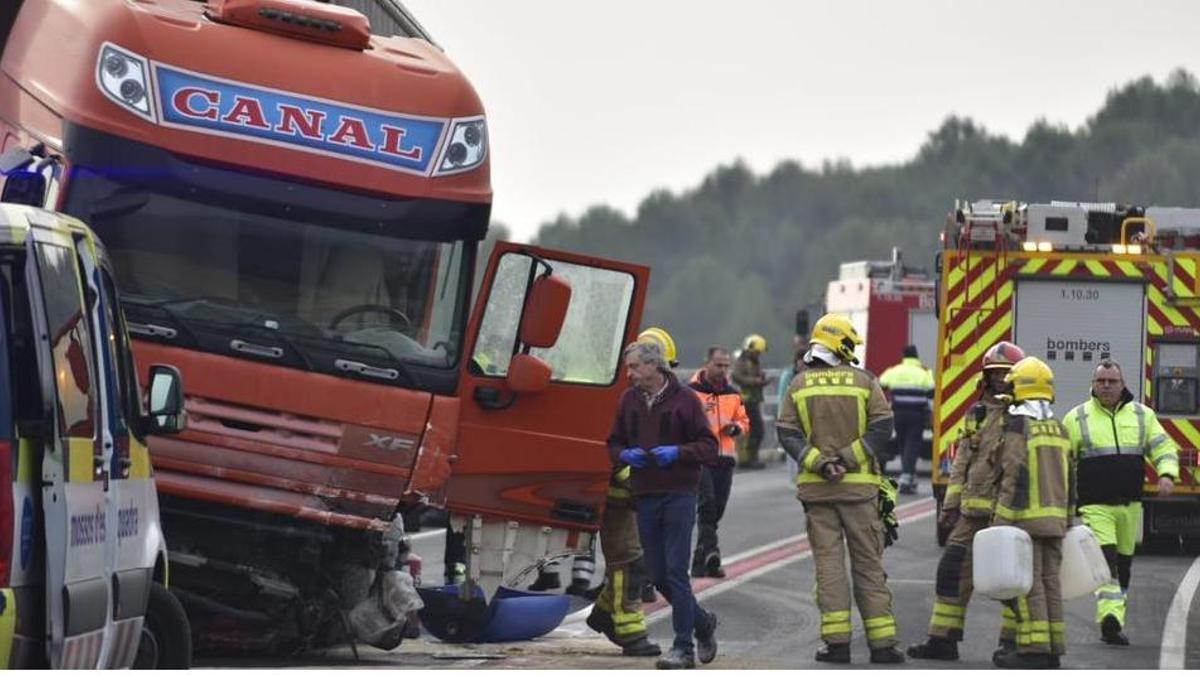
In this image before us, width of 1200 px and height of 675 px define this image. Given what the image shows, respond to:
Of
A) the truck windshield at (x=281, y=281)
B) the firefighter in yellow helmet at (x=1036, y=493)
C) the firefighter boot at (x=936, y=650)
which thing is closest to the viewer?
the truck windshield at (x=281, y=281)

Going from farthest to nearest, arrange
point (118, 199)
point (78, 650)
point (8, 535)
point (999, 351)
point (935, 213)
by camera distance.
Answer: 1. point (935, 213)
2. point (999, 351)
3. point (118, 199)
4. point (78, 650)
5. point (8, 535)

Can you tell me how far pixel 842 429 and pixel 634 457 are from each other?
1.34m

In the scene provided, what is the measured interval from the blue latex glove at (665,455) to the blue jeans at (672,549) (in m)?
0.26

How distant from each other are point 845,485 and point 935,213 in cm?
4823

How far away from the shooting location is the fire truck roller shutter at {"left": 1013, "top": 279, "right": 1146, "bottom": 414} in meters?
22.9

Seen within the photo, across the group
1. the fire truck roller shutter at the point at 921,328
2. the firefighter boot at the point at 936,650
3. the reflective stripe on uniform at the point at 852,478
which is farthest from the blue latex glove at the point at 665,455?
the fire truck roller shutter at the point at 921,328

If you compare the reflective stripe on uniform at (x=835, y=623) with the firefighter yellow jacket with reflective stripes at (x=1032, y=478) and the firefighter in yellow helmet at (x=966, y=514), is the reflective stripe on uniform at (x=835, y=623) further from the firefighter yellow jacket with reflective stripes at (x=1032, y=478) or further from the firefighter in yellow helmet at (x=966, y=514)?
the firefighter yellow jacket with reflective stripes at (x=1032, y=478)

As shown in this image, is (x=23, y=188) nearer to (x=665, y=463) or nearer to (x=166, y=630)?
(x=166, y=630)

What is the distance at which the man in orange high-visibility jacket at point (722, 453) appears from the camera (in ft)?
65.0

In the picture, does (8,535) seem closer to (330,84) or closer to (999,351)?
(330,84)

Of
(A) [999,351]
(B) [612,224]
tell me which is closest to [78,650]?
(A) [999,351]

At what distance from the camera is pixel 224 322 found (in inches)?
523

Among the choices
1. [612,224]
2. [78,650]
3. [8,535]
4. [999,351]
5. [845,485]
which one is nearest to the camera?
[8,535]

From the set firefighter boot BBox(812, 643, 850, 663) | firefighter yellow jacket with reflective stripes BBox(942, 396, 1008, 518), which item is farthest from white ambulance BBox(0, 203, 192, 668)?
firefighter yellow jacket with reflective stripes BBox(942, 396, 1008, 518)
